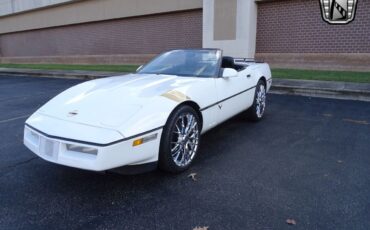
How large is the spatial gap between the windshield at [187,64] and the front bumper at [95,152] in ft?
4.88

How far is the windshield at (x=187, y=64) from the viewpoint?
13.2 ft

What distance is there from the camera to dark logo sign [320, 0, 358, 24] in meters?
10.1

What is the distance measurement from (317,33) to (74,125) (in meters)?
10.4

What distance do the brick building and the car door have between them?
713 cm

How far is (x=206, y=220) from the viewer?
2.41 meters

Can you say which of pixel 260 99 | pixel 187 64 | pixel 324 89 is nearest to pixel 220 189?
pixel 187 64

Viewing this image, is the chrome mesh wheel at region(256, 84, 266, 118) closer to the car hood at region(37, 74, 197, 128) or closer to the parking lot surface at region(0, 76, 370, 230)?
the parking lot surface at region(0, 76, 370, 230)

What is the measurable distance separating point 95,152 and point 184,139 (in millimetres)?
1051

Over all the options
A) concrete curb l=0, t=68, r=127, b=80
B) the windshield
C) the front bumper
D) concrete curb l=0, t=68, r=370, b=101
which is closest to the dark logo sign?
concrete curb l=0, t=68, r=370, b=101

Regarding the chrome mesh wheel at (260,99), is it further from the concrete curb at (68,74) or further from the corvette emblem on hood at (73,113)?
the concrete curb at (68,74)

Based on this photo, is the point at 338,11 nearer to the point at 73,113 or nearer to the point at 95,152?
the point at 73,113

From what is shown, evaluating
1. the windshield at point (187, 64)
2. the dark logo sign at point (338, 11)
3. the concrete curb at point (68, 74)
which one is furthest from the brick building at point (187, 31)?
the windshield at point (187, 64)

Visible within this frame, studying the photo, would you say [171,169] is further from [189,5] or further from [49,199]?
[189,5]

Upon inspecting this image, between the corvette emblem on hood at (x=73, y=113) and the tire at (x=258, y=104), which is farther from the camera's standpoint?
the tire at (x=258, y=104)
